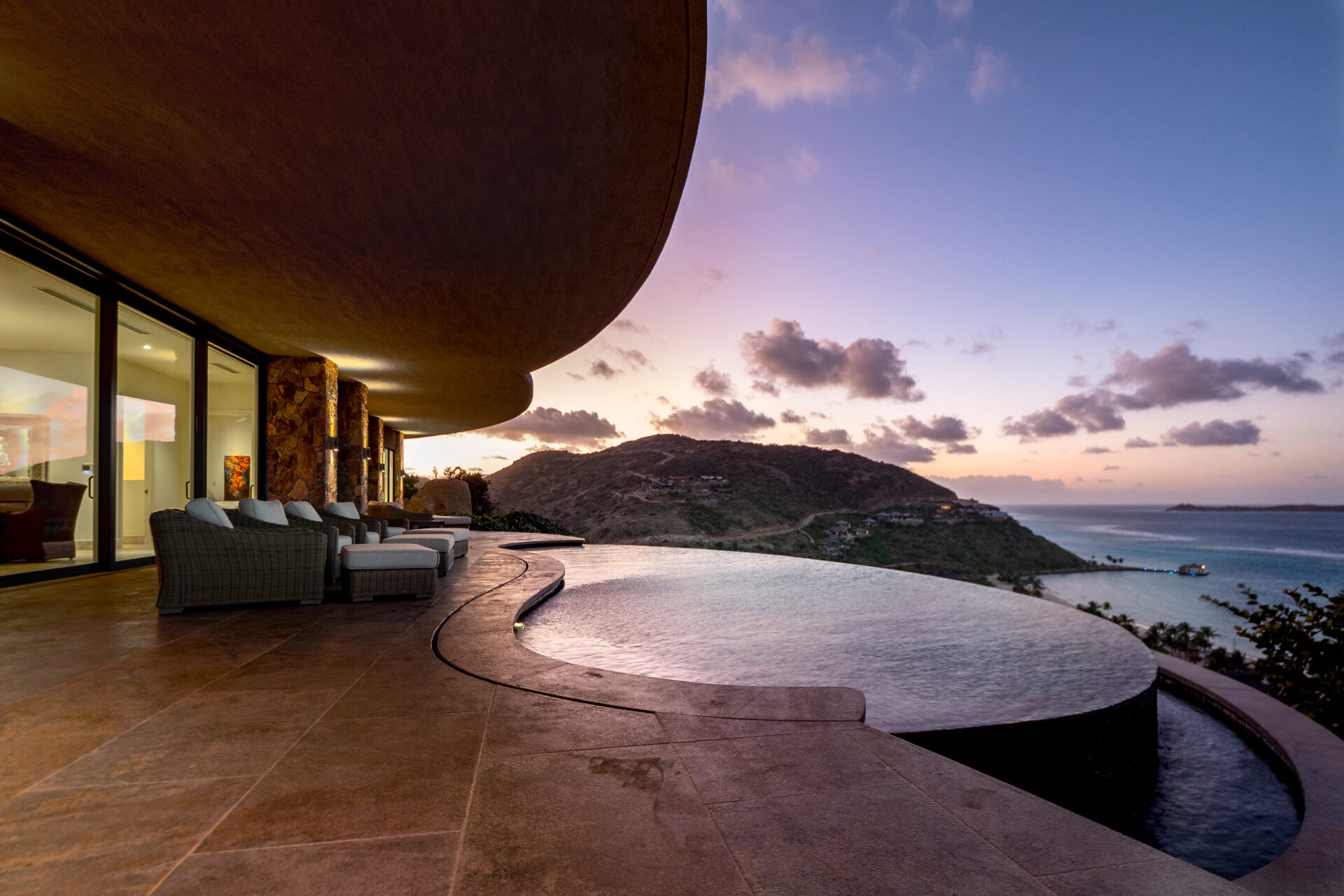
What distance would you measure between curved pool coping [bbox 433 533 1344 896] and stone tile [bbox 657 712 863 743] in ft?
0.11

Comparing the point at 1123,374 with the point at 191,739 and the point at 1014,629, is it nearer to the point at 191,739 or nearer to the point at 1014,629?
the point at 1014,629

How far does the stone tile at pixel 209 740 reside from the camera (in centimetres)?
179

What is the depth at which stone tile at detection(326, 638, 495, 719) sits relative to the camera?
2.32m

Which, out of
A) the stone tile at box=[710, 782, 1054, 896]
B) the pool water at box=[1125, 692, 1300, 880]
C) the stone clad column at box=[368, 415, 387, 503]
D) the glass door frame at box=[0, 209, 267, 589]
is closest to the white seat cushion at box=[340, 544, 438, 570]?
the glass door frame at box=[0, 209, 267, 589]

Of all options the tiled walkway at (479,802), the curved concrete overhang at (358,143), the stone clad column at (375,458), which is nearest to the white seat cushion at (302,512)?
the curved concrete overhang at (358,143)

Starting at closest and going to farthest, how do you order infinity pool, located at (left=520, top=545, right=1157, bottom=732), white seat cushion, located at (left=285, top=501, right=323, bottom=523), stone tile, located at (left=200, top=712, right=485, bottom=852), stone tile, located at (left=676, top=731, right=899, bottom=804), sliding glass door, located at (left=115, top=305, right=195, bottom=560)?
stone tile, located at (left=200, top=712, right=485, bottom=852) → stone tile, located at (left=676, top=731, right=899, bottom=804) → infinity pool, located at (left=520, top=545, right=1157, bottom=732) → white seat cushion, located at (left=285, top=501, right=323, bottom=523) → sliding glass door, located at (left=115, top=305, right=195, bottom=560)

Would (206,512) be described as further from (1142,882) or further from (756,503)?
(756,503)

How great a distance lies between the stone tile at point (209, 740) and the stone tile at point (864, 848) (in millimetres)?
1457

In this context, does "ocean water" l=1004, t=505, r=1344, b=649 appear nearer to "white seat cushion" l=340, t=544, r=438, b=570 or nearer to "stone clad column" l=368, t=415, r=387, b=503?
"white seat cushion" l=340, t=544, r=438, b=570

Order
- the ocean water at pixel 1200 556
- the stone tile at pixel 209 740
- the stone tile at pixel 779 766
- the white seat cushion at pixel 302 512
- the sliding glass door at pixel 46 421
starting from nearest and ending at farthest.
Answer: the stone tile at pixel 779 766
the stone tile at pixel 209 740
the sliding glass door at pixel 46 421
the white seat cushion at pixel 302 512
the ocean water at pixel 1200 556

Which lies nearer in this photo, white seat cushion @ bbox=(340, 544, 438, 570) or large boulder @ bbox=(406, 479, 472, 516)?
white seat cushion @ bbox=(340, 544, 438, 570)

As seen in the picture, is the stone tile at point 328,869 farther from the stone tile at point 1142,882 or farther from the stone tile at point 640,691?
the stone tile at point 1142,882

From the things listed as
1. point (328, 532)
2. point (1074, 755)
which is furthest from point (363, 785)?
point (328, 532)

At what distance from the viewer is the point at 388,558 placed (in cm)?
486
